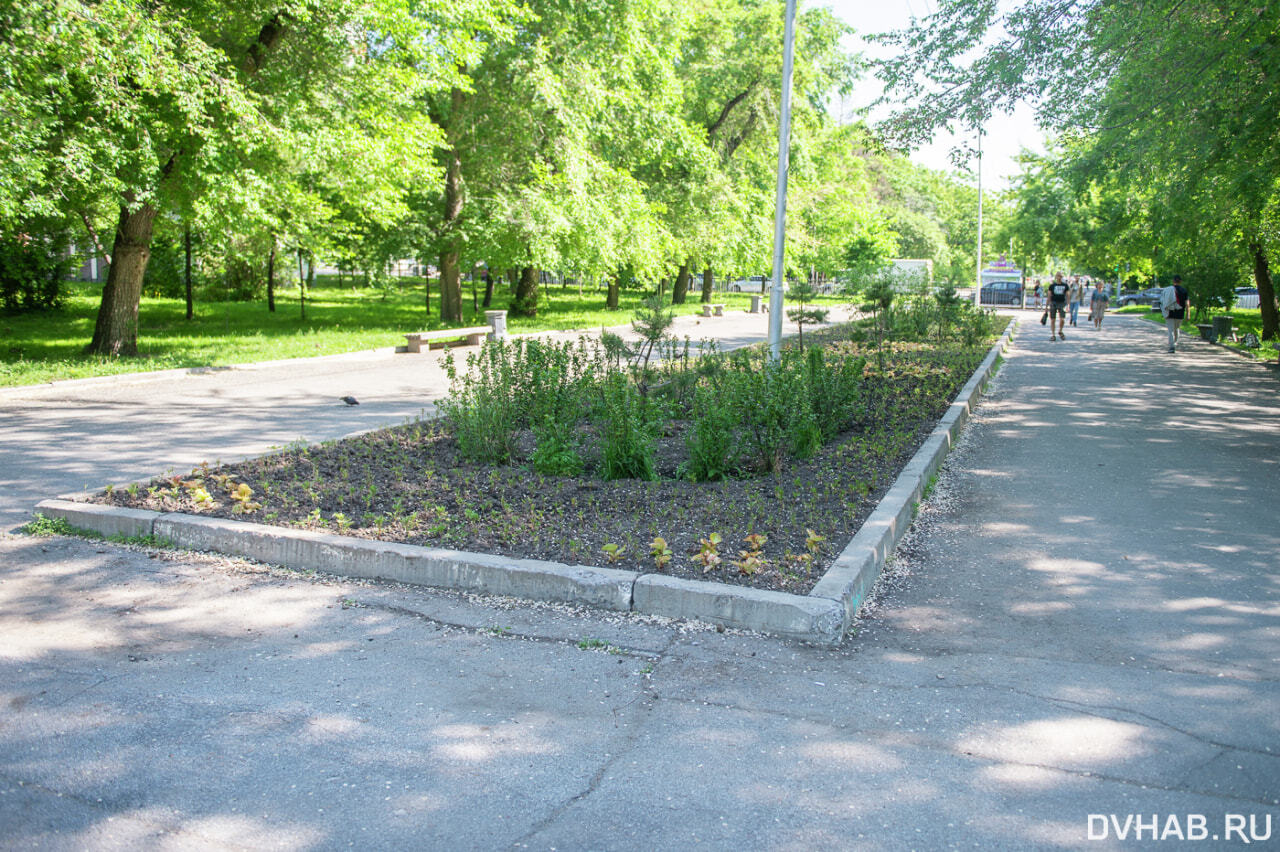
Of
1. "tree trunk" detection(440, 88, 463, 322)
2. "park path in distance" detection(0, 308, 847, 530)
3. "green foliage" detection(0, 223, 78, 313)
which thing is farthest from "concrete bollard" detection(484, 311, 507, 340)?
"green foliage" detection(0, 223, 78, 313)

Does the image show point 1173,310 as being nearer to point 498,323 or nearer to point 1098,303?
point 1098,303

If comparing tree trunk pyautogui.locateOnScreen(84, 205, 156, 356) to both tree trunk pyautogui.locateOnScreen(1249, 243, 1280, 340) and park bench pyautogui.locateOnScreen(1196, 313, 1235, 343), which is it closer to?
tree trunk pyautogui.locateOnScreen(1249, 243, 1280, 340)

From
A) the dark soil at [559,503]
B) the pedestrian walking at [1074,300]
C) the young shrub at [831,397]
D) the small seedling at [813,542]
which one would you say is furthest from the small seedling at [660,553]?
the pedestrian walking at [1074,300]

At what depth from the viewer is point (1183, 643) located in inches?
178

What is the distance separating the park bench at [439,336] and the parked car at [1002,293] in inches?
1664

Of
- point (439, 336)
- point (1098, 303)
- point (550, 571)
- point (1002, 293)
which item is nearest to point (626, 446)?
point (550, 571)

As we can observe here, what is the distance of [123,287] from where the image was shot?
53.3ft

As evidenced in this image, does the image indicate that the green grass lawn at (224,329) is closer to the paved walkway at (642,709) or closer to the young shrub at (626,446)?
the young shrub at (626,446)

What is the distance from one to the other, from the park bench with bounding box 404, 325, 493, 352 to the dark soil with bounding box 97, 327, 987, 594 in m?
11.4

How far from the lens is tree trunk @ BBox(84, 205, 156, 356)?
16.1m

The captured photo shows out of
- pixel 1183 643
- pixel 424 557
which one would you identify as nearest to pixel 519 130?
pixel 424 557

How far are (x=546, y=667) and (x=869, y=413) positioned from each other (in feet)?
22.3

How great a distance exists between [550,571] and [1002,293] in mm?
56771

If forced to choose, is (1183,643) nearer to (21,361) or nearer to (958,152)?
(958,152)
